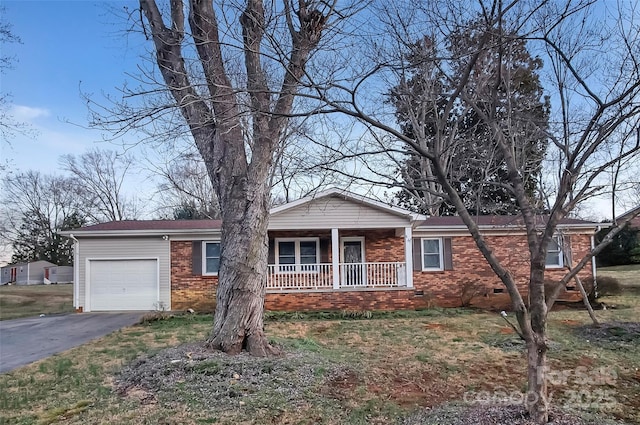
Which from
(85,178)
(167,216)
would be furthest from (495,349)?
(85,178)

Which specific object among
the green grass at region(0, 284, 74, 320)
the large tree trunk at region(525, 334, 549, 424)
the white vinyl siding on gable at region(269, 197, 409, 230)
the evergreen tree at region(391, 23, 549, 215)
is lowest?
the green grass at region(0, 284, 74, 320)

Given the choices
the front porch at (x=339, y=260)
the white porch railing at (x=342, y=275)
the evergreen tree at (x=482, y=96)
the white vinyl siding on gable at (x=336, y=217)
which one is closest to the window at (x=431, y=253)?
the front porch at (x=339, y=260)

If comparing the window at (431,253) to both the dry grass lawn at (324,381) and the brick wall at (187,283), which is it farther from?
the brick wall at (187,283)

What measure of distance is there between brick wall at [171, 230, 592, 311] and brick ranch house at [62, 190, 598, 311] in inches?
1.2

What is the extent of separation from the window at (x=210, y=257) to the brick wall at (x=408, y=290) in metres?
0.32

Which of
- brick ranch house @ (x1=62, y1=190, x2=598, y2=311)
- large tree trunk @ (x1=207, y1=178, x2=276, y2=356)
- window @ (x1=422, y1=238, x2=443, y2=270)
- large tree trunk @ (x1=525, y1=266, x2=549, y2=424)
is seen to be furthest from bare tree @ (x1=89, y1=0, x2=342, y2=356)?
window @ (x1=422, y1=238, x2=443, y2=270)

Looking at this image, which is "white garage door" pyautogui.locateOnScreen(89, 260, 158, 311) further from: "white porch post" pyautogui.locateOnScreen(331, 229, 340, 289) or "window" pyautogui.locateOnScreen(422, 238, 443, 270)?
"window" pyautogui.locateOnScreen(422, 238, 443, 270)

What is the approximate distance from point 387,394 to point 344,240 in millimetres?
10990

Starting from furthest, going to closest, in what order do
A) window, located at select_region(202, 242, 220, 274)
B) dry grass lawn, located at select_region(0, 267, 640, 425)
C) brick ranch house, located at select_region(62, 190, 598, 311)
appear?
1. window, located at select_region(202, 242, 220, 274)
2. brick ranch house, located at select_region(62, 190, 598, 311)
3. dry grass lawn, located at select_region(0, 267, 640, 425)

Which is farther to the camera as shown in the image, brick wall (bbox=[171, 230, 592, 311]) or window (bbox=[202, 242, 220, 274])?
window (bbox=[202, 242, 220, 274])

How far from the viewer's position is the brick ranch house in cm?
1452

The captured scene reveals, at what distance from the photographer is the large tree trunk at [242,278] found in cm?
654

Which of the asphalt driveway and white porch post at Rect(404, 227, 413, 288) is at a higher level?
white porch post at Rect(404, 227, 413, 288)

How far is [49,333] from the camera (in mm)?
10750
